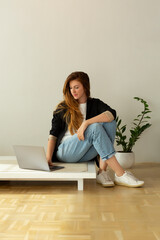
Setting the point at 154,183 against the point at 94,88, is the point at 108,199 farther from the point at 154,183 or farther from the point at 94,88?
the point at 94,88

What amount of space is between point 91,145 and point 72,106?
0.38 m

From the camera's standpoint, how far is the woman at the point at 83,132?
2.25 meters

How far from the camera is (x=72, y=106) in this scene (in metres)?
2.50

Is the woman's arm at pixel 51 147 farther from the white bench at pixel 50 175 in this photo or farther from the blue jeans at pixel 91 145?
the white bench at pixel 50 175

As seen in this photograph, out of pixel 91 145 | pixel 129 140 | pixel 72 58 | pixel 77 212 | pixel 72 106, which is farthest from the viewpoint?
pixel 72 58

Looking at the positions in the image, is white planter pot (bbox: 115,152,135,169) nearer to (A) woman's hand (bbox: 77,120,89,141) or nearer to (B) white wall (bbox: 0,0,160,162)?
(B) white wall (bbox: 0,0,160,162)

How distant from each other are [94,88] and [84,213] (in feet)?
7.86

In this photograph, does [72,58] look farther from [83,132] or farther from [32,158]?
[32,158]

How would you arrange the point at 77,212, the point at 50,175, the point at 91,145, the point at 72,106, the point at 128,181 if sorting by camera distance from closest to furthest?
the point at 77,212, the point at 50,175, the point at 128,181, the point at 91,145, the point at 72,106

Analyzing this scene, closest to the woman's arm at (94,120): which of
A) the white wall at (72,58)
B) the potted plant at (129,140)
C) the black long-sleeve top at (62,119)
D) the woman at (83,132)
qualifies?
the woman at (83,132)

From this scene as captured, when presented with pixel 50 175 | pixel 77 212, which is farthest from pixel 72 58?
pixel 77 212

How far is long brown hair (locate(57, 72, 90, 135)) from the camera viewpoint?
2.46m

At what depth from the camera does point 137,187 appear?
2.27 m

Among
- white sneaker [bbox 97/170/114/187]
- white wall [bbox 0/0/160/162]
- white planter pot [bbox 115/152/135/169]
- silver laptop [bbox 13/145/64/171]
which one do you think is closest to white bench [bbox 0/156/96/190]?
silver laptop [bbox 13/145/64/171]
